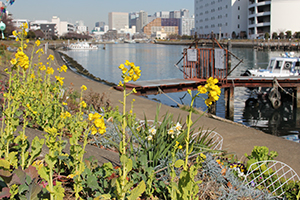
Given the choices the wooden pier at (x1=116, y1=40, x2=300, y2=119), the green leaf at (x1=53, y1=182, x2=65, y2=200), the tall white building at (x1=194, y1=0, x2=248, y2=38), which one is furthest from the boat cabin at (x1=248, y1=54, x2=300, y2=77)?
the tall white building at (x1=194, y1=0, x2=248, y2=38)

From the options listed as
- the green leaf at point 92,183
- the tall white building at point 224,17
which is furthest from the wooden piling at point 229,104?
the tall white building at point 224,17

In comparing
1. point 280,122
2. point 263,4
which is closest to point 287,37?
point 263,4

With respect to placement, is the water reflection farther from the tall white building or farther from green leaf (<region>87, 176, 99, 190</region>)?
the tall white building

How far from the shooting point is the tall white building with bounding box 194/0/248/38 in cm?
10584

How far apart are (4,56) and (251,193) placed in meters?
17.5

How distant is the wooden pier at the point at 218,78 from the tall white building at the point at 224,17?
3357 inches

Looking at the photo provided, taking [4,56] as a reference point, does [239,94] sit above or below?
below

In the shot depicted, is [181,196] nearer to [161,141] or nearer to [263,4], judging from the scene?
[161,141]

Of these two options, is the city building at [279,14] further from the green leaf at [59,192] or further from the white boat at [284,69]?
the green leaf at [59,192]

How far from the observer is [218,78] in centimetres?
1659

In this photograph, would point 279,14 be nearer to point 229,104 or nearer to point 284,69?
point 284,69

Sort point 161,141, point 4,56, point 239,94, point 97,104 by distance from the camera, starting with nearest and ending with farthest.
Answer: point 161,141
point 97,104
point 4,56
point 239,94

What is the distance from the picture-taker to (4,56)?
1806 cm

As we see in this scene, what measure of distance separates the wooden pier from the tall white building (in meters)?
85.3
